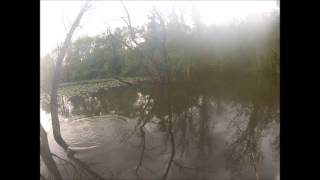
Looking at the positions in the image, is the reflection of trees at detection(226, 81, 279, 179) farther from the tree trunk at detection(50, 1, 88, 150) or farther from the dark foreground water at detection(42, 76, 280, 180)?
the tree trunk at detection(50, 1, 88, 150)

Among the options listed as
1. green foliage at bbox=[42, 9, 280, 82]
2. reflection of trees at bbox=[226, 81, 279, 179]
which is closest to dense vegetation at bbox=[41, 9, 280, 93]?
green foliage at bbox=[42, 9, 280, 82]

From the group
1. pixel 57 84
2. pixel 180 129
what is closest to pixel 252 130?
pixel 180 129

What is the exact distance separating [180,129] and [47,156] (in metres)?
0.57

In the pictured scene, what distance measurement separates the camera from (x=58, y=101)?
1.26 m

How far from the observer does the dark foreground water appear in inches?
49.8

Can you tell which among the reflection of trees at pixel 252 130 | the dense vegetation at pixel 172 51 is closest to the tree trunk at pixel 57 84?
the dense vegetation at pixel 172 51

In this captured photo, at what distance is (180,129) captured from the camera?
1.31m

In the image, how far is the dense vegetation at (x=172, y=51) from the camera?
4.19 ft

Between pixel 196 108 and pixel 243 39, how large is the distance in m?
0.37

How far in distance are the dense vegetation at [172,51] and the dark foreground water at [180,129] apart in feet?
0.21

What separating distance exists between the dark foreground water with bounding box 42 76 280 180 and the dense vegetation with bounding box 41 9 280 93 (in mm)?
65

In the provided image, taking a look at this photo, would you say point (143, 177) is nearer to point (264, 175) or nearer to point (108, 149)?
point (108, 149)
